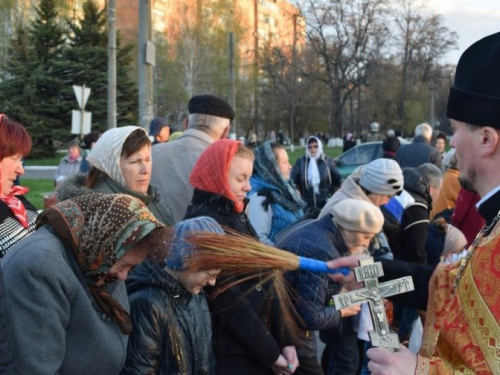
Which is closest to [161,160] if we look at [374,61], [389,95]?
[374,61]

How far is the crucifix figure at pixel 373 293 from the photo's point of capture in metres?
2.26

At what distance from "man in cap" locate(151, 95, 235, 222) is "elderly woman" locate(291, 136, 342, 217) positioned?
5641 millimetres

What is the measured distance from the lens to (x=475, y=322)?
2.02 metres

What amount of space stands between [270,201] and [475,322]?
11.6ft

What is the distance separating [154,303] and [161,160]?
1841 mm

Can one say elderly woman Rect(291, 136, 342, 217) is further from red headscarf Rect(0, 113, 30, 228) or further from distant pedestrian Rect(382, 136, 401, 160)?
red headscarf Rect(0, 113, 30, 228)

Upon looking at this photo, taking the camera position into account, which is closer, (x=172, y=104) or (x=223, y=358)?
(x=223, y=358)

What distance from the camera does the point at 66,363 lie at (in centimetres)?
245

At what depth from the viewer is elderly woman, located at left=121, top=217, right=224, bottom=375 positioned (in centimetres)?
293

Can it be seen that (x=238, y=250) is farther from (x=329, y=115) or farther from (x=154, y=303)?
(x=329, y=115)

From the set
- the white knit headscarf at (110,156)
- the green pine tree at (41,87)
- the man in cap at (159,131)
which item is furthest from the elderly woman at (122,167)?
the green pine tree at (41,87)

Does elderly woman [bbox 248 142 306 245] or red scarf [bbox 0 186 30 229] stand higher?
red scarf [bbox 0 186 30 229]

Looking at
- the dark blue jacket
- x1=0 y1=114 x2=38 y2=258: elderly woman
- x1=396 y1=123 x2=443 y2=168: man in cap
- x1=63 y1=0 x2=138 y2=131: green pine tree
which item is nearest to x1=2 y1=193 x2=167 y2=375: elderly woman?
x1=0 y1=114 x2=38 y2=258: elderly woman

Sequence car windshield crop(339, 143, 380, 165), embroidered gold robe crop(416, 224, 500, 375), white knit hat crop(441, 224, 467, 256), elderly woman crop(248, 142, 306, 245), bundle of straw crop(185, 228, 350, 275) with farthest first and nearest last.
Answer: car windshield crop(339, 143, 380, 165) → elderly woman crop(248, 142, 306, 245) → white knit hat crop(441, 224, 467, 256) → bundle of straw crop(185, 228, 350, 275) → embroidered gold robe crop(416, 224, 500, 375)
